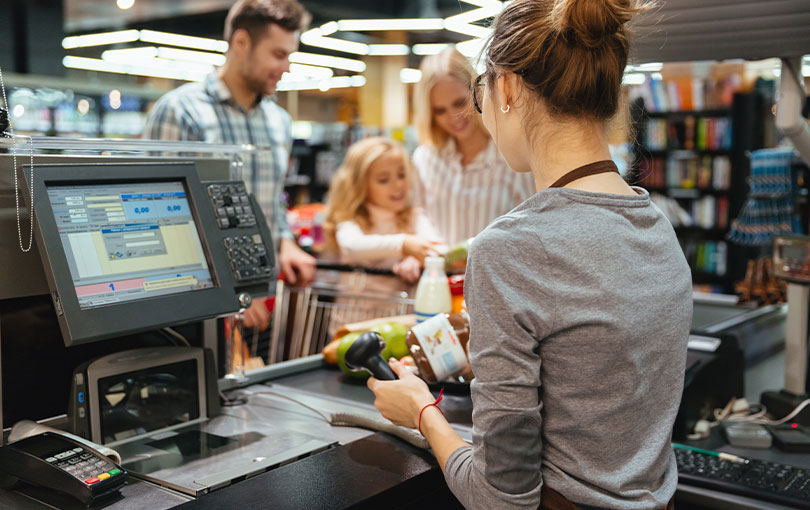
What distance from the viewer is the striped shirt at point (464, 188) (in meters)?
2.99

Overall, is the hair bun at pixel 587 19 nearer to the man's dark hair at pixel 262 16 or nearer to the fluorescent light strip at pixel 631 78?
the fluorescent light strip at pixel 631 78

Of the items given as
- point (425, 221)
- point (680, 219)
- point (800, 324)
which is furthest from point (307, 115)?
point (800, 324)

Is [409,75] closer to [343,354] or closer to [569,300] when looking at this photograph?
[343,354]

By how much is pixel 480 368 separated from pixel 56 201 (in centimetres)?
74

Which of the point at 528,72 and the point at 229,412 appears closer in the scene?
the point at 528,72

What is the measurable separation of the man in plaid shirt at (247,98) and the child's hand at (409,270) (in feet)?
1.42

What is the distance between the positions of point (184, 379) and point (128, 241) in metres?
0.31

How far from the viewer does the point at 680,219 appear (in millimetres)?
7777

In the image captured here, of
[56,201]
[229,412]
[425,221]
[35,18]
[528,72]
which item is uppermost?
[35,18]

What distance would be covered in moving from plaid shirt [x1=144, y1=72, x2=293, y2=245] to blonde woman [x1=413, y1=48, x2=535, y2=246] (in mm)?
635

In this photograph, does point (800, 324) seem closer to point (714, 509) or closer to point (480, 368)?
point (714, 509)

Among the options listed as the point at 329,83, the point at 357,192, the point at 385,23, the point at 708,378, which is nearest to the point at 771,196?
the point at 708,378

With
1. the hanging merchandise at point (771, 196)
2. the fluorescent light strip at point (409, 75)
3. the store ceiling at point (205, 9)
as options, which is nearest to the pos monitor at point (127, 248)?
the hanging merchandise at point (771, 196)

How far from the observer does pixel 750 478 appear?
1559mm
